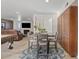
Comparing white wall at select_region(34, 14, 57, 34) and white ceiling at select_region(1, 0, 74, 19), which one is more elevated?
white ceiling at select_region(1, 0, 74, 19)

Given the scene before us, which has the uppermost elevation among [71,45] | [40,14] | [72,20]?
[40,14]

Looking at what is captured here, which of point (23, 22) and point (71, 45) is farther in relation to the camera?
point (23, 22)

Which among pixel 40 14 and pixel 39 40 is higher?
pixel 40 14

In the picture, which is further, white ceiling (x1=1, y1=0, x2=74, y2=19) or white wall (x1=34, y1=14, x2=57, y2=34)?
white wall (x1=34, y1=14, x2=57, y2=34)

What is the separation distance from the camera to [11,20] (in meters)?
16.3

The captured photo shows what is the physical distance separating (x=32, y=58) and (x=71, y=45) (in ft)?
5.09

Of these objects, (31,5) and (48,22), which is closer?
(31,5)

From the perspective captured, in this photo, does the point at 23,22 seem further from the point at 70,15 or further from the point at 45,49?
the point at 70,15

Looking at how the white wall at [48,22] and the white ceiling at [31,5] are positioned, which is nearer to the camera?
the white ceiling at [31,5]

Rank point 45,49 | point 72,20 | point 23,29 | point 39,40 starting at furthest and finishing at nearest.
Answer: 1. point 23,29
2. point 45,49
3. point 39,40
4. point 72,20

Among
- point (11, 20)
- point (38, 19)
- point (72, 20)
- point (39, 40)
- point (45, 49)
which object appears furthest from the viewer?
point (11, 20)

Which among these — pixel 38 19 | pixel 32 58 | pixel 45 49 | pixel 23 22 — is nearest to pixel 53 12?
pixel 38 19

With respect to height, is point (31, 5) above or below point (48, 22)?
above

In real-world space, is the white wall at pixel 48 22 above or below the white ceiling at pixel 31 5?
below
